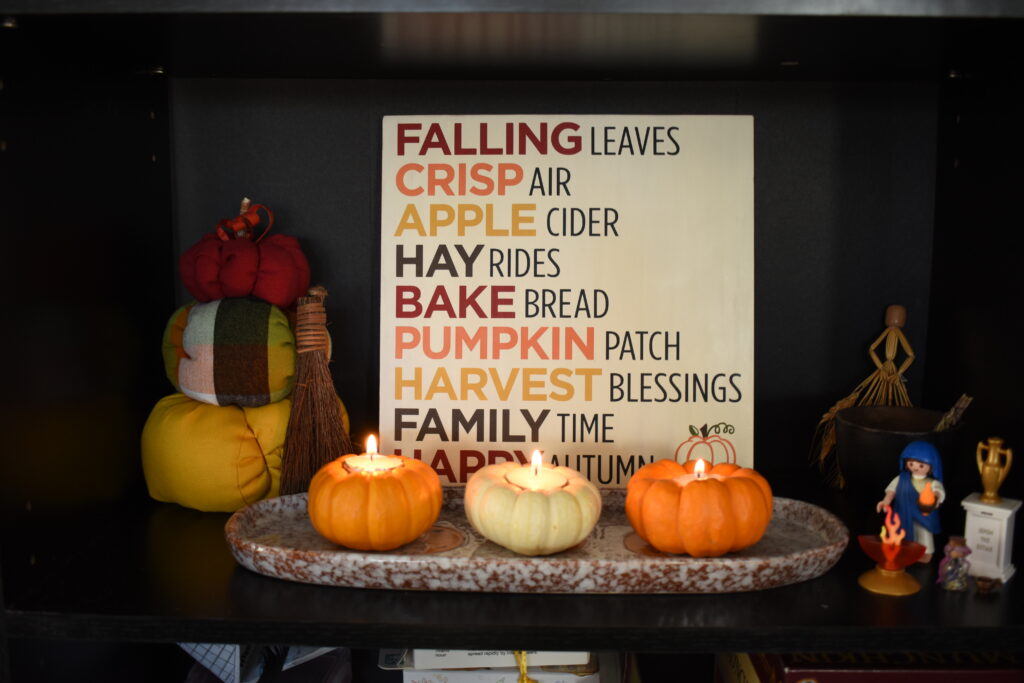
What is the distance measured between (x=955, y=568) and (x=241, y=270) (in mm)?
980

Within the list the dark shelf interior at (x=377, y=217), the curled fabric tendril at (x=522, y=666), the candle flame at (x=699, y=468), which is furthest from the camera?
the curled fabric tendril at (x=522, y=666)

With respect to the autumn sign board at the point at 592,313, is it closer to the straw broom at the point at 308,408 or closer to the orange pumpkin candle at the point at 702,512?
the straw broom at the point at 308,408

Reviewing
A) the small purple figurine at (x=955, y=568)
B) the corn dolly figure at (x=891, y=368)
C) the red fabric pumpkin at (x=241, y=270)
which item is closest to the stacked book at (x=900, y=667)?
the small purple figurine at (x=955, y=568)

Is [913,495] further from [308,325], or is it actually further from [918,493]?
[308,325]

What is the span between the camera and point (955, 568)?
0.93 meters

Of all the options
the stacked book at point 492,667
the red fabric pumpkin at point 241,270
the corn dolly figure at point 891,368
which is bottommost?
the stacked book at point 492,667

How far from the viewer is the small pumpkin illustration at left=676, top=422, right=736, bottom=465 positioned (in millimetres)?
1203

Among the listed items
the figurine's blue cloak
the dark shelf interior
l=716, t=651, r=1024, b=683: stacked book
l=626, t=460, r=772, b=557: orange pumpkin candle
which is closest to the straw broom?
the dark shelf interior

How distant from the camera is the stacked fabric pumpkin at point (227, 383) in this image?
3.74ft

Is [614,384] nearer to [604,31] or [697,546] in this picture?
[697,546]

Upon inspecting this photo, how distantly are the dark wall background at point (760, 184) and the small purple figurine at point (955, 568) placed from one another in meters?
0.42

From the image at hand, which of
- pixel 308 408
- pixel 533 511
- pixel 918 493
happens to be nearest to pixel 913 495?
pixel 918 493

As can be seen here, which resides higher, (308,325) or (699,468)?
(308,325)

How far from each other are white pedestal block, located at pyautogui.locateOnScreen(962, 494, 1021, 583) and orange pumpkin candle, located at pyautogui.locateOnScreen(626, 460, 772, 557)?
0.23 metres
